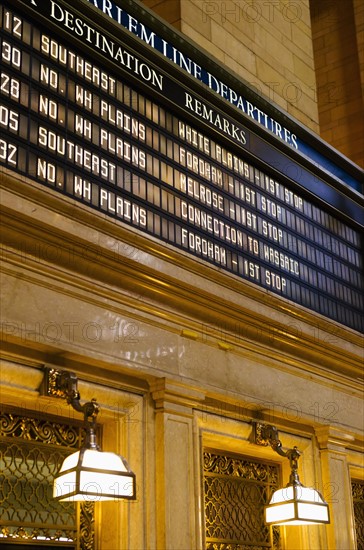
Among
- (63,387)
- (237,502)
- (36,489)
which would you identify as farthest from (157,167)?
(237,502)

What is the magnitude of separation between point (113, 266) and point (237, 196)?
1956 millimetres

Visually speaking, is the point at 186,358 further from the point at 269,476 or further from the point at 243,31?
the point at 243,31

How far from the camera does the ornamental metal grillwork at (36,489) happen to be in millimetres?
5402

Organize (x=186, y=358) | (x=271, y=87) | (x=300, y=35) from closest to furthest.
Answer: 1. (x=186, y=358)
2. (x=271, y=87)
3. (x=300, y=35)

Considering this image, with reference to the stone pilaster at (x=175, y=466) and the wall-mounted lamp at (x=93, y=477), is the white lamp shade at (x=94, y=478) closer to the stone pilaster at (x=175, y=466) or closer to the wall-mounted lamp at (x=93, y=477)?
the wall-mounted lamp at (x=93, y=477)

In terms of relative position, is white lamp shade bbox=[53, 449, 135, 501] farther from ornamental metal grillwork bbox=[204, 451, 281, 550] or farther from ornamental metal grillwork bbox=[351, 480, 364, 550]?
ornamental metal grillwork bbox=[351, 480, 364, 550]

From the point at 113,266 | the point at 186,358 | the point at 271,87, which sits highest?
the point at 271,87

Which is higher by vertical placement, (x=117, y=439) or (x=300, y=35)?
(x=300, y=35)

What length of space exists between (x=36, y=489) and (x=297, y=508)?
6.51ft

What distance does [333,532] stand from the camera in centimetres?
757

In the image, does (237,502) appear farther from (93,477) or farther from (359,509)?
(93,477)

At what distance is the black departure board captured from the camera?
18.8 ft

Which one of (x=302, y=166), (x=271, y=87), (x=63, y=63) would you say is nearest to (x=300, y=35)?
(x=271, y=87)

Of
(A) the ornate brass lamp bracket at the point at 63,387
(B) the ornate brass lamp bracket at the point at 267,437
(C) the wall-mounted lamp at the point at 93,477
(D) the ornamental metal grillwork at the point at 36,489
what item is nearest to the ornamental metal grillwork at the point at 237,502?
(B) the ornate brass lamp bracket at the point at 267,437
